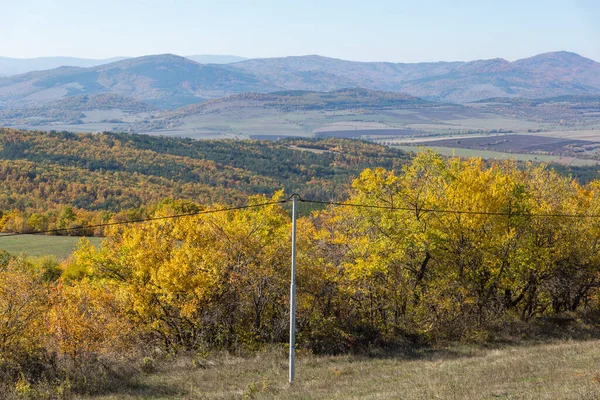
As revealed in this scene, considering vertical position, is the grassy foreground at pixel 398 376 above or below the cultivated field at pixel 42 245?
above

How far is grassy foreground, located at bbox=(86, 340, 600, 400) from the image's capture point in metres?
18.4

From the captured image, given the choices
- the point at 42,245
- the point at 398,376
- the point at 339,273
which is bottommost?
the point at 42,245

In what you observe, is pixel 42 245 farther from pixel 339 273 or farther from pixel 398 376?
pixel 398 376

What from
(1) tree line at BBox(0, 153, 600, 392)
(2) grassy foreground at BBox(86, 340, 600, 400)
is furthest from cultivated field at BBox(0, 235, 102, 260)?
(2) grassy foreground at BBox(86, 340, 600, 400)

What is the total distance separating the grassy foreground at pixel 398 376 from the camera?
18.4 metres

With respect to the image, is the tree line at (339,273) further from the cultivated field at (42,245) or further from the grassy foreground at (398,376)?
the cultivated field at (42,245)

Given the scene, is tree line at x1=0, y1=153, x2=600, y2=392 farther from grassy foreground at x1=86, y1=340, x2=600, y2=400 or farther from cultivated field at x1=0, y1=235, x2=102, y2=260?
cultivated field at x1=0, y1=235, x2=102, y2=260

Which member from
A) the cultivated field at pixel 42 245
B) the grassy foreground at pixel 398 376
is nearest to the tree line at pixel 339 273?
the grassy foreground at pixel 398 376

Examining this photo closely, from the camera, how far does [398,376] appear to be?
22406 millimetres

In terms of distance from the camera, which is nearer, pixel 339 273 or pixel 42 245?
pixel 339 273

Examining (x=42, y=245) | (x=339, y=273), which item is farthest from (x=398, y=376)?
(x=42, y=245)

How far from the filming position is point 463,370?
22484mm

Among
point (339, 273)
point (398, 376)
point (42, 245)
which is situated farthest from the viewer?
point (42, 245)

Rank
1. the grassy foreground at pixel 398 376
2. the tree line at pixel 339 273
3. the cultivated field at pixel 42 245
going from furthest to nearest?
1. the cultivated field at pixel 42 245
2. the tree line at pixel 339 273
3. the grassy foreground at pixel 398 376
